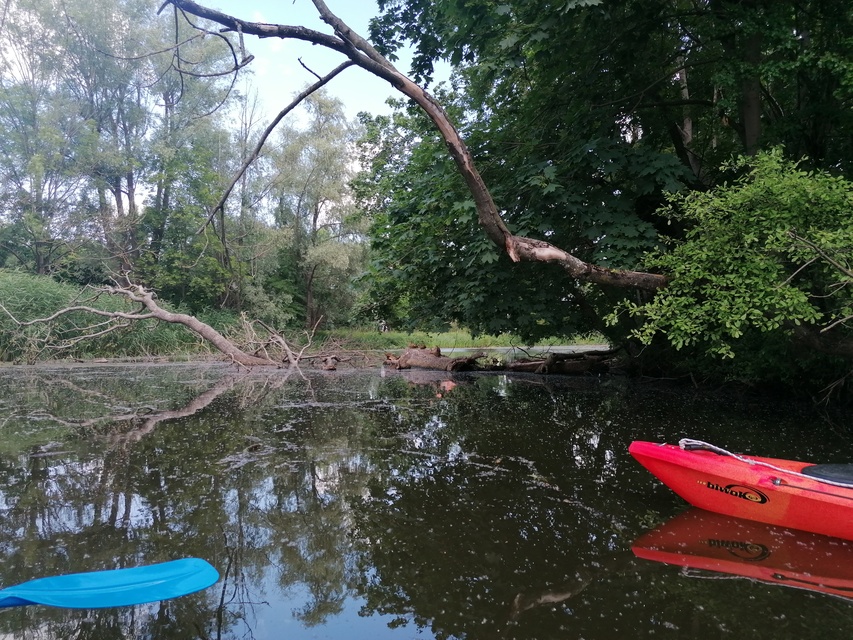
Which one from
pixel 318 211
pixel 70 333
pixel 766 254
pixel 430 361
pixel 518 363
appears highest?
pixel 318 211

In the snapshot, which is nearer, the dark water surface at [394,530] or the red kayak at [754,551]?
the dark water surface at [394,530]

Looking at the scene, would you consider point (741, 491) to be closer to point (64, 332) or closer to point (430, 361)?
point (430, 361)

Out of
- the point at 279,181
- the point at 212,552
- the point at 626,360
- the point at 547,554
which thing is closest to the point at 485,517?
the point at 547,554

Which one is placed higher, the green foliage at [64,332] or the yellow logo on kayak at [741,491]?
the green foliage at [64,332]

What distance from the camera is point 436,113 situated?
5.43 meters

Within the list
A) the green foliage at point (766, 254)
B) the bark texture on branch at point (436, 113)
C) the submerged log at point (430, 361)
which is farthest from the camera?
the submerged log at point (430, 361)

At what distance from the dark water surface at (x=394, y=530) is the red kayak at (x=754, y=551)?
2 centimetres

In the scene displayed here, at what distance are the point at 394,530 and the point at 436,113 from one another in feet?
14.0

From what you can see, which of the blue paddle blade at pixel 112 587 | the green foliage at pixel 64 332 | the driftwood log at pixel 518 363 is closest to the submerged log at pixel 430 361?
the driftwood log at pixel 518 363

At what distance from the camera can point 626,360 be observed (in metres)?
14.2

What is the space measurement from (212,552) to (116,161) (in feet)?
86.7

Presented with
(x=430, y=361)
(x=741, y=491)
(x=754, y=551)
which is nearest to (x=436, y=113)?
(x=741, y=491)

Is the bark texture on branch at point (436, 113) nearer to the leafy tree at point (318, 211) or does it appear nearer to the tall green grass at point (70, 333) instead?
the tall green grass at point (70, 333)

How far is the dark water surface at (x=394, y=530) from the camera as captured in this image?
86.4 inches
